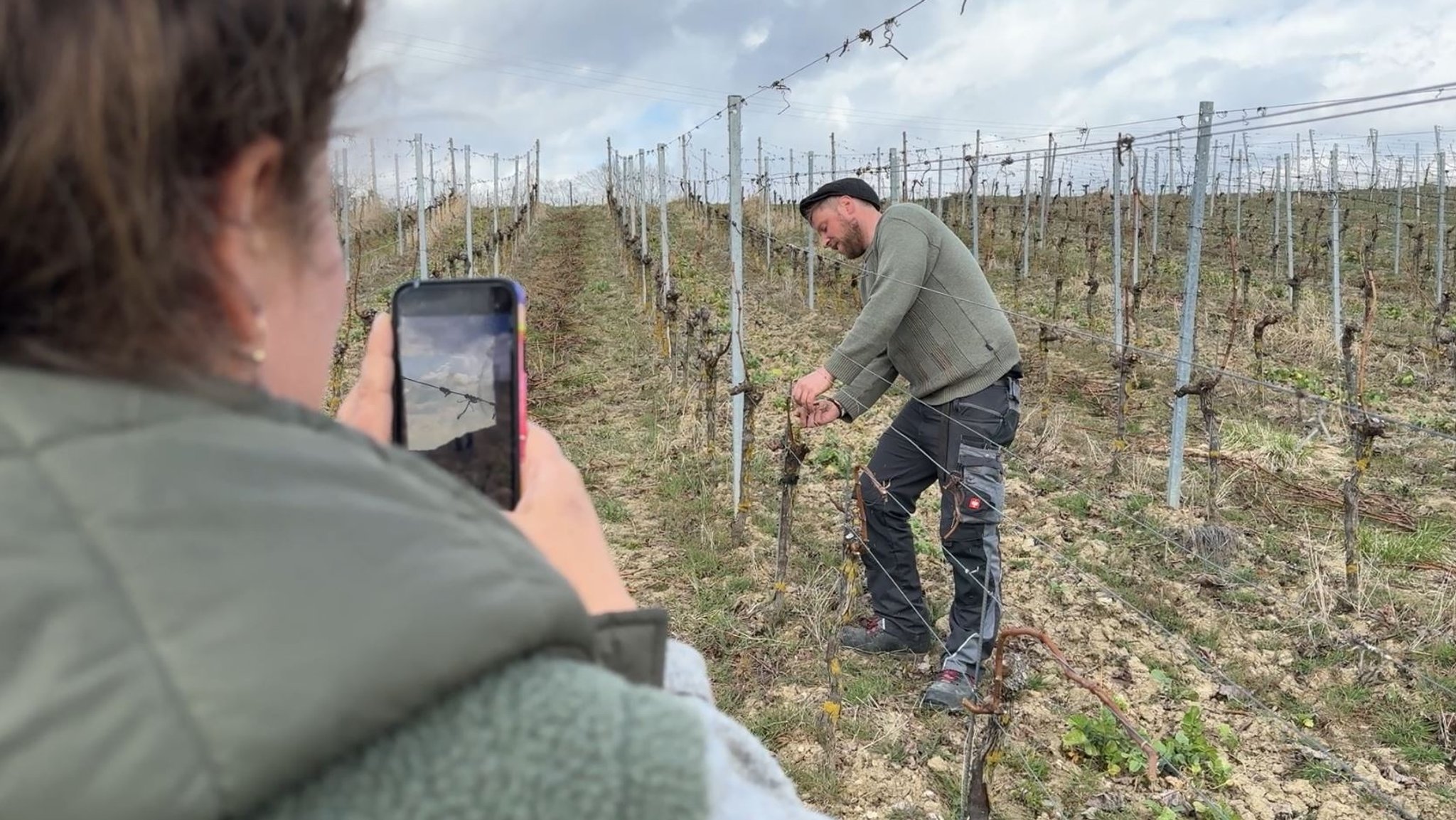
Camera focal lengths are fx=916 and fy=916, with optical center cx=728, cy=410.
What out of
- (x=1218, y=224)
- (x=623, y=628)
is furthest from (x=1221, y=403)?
(x=1218, y=224)

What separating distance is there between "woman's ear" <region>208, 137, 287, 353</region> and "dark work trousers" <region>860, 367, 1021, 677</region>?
3.10 m

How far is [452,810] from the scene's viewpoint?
0.46 metres

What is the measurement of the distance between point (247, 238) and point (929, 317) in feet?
10.8

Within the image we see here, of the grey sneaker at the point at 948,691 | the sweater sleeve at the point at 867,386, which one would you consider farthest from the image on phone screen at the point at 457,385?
the grey sneaker at the point at 948,691

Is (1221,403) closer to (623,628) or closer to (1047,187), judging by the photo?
(623,628)

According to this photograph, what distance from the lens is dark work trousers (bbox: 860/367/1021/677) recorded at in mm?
3512

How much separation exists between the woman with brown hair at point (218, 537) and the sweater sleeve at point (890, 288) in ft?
10.2

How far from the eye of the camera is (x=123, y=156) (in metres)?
0.42

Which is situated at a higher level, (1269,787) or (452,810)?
(452,810)

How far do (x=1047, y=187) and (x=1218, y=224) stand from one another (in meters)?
9.18

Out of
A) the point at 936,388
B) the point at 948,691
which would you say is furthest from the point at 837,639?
the point at 936,388

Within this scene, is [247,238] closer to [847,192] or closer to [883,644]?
[847,192]

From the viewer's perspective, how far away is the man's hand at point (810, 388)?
365 cm

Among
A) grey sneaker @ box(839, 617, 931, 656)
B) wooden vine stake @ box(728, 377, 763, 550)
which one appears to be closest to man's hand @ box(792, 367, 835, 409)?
grey sneaker @ box(839, 617, 931, 656)
